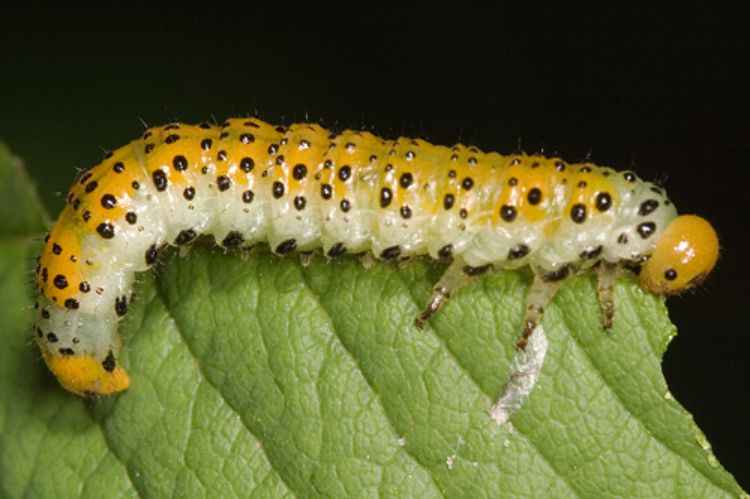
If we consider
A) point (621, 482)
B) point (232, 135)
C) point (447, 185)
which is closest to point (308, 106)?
point (232, 135)

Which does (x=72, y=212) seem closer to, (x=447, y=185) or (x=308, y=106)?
(x=447, y=185)

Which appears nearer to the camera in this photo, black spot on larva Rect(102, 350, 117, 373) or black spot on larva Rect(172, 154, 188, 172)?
black spot on larva Rect(172, 154, 188, 172)

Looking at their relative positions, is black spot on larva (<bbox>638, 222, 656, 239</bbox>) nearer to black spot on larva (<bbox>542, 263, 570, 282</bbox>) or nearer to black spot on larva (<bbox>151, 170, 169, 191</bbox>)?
black spot on larva (<bbox>542, 263, 570, 282</bbox>)

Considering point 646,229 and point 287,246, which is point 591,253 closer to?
point 646,229

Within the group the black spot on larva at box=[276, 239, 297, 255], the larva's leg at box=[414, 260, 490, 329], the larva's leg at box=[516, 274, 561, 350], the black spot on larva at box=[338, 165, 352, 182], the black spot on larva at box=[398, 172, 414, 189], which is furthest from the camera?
the black spot on larva at box=[276, 239, 297, 255]

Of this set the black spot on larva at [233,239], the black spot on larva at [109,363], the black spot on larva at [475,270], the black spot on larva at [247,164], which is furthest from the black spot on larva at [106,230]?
the black spot on larva at [475,270]

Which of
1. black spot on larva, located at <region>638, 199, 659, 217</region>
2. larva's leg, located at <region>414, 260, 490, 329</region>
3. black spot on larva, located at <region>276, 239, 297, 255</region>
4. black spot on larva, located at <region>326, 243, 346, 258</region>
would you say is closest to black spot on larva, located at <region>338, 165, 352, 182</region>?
black spot on larva, located at <region>326, 243, 346, 258</region>

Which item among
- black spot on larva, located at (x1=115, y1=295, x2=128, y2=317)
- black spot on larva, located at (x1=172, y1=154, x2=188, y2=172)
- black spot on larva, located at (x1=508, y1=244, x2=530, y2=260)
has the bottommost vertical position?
black spot on larva, located at (x1=115, y1=295, x2=128, y2=317)
